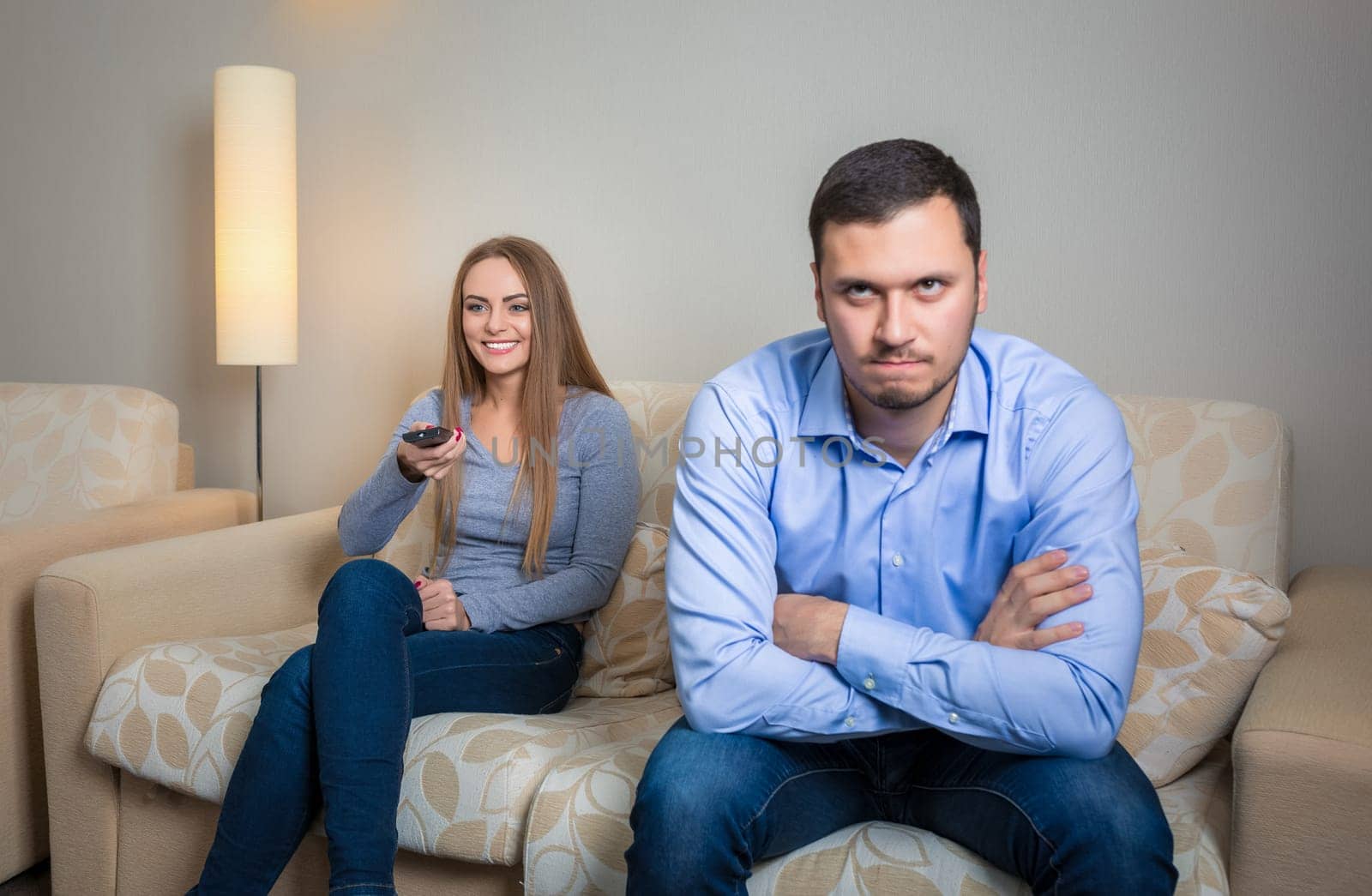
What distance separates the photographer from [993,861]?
1.23 metres

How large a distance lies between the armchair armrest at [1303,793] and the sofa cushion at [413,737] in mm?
803

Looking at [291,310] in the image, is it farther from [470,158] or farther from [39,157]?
[39,157]

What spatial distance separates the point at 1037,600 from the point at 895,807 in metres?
0.31

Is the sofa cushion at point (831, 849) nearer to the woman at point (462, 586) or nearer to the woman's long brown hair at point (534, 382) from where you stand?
the woman at point (462, 586)

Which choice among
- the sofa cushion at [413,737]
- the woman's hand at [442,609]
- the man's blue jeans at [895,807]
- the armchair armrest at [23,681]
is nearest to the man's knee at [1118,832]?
the man's blue jeans at [895,807]

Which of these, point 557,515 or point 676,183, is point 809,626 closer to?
point 557,515

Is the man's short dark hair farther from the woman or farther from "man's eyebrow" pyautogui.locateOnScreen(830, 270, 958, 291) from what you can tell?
the woman

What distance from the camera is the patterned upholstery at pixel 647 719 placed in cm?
128

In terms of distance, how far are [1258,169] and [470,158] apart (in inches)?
62.7

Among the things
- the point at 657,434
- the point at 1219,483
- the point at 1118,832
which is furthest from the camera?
the point at 657,434

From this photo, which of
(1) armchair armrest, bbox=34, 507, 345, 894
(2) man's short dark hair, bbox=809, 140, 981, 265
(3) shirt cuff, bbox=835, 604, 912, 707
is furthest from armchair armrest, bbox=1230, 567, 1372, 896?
(1) armchair armrest, bbox=34, 507, 345, 894

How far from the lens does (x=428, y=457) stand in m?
1.73

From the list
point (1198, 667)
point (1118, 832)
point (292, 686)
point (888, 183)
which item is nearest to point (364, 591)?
point (292, 686)

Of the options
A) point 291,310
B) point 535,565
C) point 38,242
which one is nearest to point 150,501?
point 291,310
